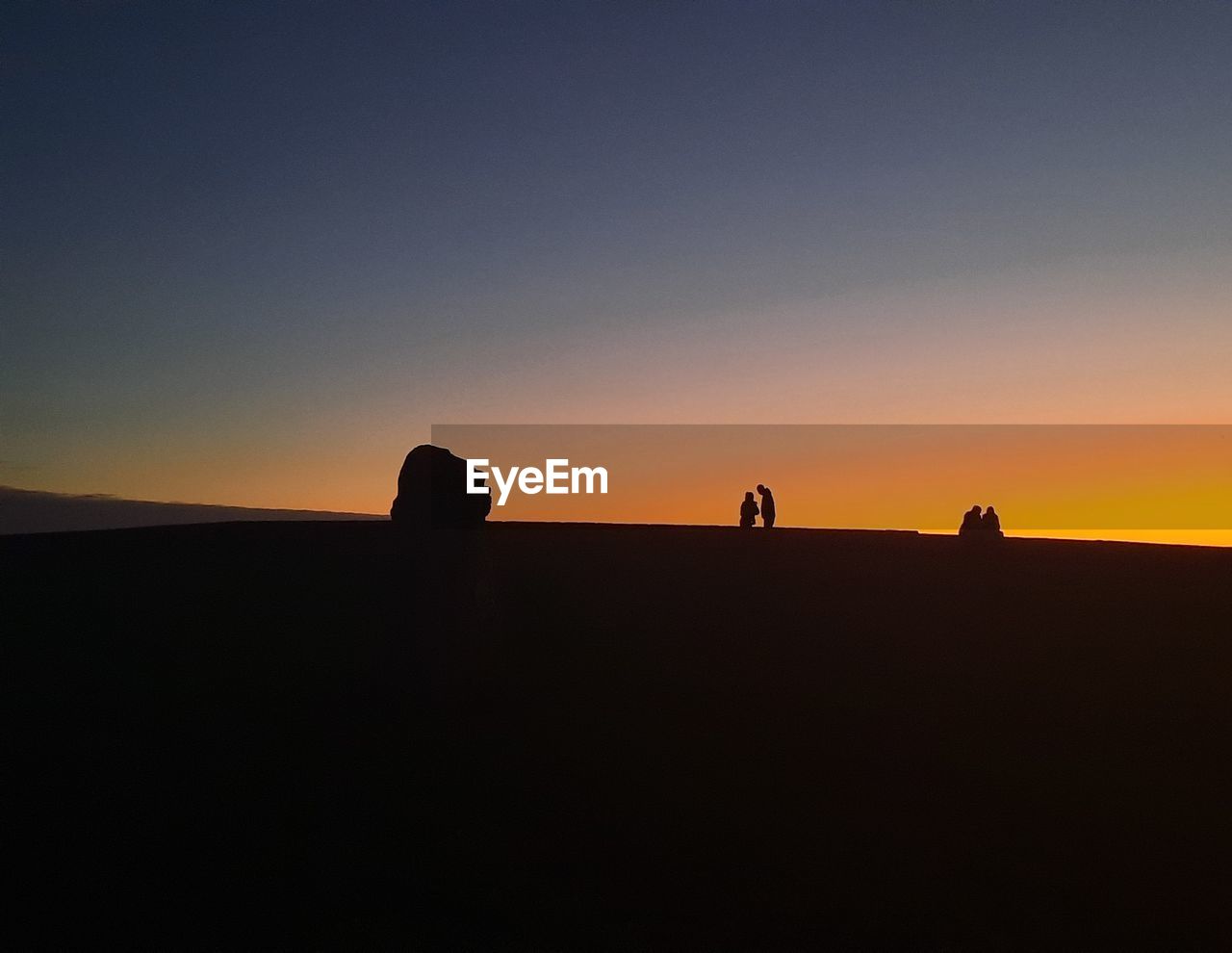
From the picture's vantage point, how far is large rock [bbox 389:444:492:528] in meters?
23.6

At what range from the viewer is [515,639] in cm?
1612

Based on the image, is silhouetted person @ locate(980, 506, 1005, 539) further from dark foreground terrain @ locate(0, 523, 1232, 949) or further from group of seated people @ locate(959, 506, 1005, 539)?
dark foreground terrain @ locate(0, 523, 1232, 949)

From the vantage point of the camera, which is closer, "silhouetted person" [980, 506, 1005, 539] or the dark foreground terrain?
the dark foreground terrain

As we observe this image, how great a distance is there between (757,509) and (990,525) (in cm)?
633

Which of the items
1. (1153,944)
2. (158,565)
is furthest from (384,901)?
(158,565)

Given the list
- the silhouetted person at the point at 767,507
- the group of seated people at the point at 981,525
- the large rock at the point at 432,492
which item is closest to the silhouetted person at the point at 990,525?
the group of seated people at the point at 981,525

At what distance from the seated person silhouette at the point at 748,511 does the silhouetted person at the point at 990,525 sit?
616cm

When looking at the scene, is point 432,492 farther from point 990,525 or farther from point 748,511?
point 990,525

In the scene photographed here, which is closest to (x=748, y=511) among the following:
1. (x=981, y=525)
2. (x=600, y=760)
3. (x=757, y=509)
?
(x=757, y=509)

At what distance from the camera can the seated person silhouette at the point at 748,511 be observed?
30.1 m

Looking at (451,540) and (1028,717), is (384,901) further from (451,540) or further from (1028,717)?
(451,540)

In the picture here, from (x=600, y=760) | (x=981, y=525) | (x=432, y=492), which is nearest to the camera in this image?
(x=600, y=760)

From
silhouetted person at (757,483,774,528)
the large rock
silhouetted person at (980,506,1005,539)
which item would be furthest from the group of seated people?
the large rock

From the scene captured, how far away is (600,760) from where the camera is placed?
1070cm
